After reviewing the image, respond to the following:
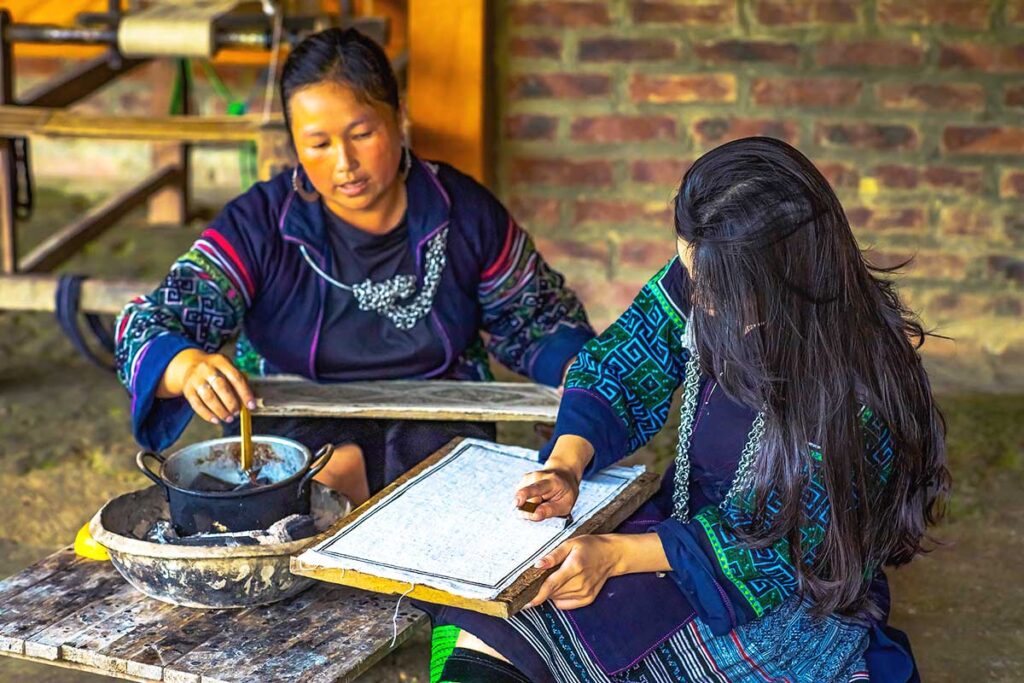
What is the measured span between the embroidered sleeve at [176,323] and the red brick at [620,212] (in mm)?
1745

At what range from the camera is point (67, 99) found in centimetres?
441

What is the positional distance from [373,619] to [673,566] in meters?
0.50

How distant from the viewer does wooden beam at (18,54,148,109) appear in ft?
14.0

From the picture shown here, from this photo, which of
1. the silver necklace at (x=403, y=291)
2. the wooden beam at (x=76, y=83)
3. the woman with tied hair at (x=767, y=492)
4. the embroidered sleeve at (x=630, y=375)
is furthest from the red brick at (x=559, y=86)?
the woman with tied hair at (x=767, y=492)

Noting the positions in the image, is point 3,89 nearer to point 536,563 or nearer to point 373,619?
point 373,619

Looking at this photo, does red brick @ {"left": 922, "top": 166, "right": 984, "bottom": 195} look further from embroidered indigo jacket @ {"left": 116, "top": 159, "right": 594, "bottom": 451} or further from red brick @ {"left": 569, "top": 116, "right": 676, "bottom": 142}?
embroidered indigo jacket @ {"left": 116, "top": 159, "right": 594, "bottom": 451}

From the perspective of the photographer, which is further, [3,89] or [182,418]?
[3,89]

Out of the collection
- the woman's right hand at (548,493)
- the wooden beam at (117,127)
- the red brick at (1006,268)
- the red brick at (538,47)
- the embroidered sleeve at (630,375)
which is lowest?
the red brick at (1006,268)

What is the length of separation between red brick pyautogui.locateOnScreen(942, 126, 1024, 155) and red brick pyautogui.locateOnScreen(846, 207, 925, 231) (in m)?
0.22

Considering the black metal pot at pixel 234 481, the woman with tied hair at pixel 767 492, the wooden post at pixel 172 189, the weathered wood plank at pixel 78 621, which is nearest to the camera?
the woman with tied hair at pixel 767 492

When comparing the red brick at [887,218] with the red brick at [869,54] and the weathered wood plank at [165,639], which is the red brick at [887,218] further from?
the weathered wood plank at [165,639]

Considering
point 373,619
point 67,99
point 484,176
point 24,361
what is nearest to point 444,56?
point 484,176

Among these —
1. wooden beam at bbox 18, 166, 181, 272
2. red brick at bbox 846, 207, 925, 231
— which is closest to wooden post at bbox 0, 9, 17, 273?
wooden beam at bbox 18, 166, 181, 272

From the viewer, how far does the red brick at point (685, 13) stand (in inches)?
159
